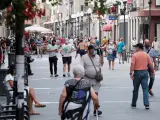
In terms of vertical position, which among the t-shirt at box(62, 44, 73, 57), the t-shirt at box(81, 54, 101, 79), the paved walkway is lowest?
the paved walkway

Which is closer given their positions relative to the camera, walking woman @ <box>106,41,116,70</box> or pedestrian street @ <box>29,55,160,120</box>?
pedestrian street @ <box>29,55,160,120</box>

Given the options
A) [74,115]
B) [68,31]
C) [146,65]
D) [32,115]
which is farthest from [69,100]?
[68,31]

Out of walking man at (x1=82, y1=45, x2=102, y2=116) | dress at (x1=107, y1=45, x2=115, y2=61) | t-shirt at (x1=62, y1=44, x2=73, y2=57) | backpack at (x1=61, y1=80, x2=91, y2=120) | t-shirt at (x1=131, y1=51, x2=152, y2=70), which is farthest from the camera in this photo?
dress at (x1=107, y1=45, x2=115, y2=61)

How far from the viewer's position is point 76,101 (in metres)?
11.9

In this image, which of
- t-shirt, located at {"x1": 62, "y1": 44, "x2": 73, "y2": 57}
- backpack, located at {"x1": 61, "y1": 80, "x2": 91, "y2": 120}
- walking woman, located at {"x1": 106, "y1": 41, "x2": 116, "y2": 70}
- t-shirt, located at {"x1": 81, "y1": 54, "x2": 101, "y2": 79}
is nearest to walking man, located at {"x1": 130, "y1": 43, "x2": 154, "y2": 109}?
t-shirt, located at {"x1": 81, "y1": 54, "x2": 101, "y2": 79}

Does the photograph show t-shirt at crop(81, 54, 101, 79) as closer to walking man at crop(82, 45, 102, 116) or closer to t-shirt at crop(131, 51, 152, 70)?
walking man at crop(82, 45, 102, 116)

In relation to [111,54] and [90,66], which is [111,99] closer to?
[90,66]

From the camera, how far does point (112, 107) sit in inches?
772

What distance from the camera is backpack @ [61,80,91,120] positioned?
38.8 ft

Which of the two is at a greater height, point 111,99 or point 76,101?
point 76,101

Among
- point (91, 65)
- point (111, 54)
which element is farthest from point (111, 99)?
point (111, 54)

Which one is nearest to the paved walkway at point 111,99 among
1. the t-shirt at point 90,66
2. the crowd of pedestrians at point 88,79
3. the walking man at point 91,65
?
the crowd of pedestrians at point 88,79

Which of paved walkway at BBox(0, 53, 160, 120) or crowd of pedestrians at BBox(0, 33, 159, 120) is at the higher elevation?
crowd of pedestrians at BBox(0, 33, 159, 120)

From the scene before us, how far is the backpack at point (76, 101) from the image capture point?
11.8 metres
